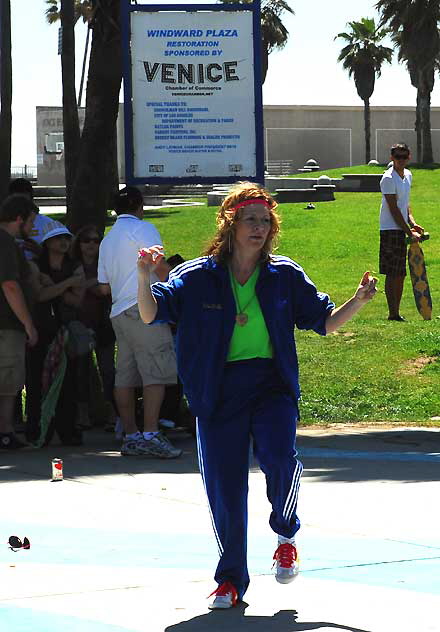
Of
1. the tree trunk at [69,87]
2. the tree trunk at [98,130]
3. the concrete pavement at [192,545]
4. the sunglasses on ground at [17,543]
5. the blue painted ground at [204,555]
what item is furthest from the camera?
the tree trunk at [69,87]

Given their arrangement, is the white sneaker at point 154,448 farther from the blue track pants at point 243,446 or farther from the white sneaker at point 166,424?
the blue track pants at point 243,446

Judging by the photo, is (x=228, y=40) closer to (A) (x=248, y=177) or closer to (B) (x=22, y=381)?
(A) (x=248, y=177)

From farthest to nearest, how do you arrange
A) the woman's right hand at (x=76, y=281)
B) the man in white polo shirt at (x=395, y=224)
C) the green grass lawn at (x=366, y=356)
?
the man in white polo shirt at (x=395, y=224) < the green grass lawn at (x=366, y=356) < the woman's right hand at (x=76, y=281)

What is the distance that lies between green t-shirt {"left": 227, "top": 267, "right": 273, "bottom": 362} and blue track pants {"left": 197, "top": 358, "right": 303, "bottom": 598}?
0.03 m

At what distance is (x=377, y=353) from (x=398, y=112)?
62.0 metres

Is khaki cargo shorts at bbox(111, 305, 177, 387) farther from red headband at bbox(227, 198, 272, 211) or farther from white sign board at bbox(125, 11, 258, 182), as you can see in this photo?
red headband at bbox(227, 198, 272, 211)

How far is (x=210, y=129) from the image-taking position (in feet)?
38.5

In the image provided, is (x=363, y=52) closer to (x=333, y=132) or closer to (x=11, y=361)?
(x=333, y=132)

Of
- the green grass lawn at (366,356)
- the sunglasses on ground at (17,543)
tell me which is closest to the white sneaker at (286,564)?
the green grass lawn at (366,356)

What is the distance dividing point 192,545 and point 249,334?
4.96 feet

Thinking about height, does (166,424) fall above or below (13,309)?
below

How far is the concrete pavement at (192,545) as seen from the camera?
534cm

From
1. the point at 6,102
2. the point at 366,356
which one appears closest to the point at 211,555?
the point at 366,356

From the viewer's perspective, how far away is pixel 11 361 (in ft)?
32.2
